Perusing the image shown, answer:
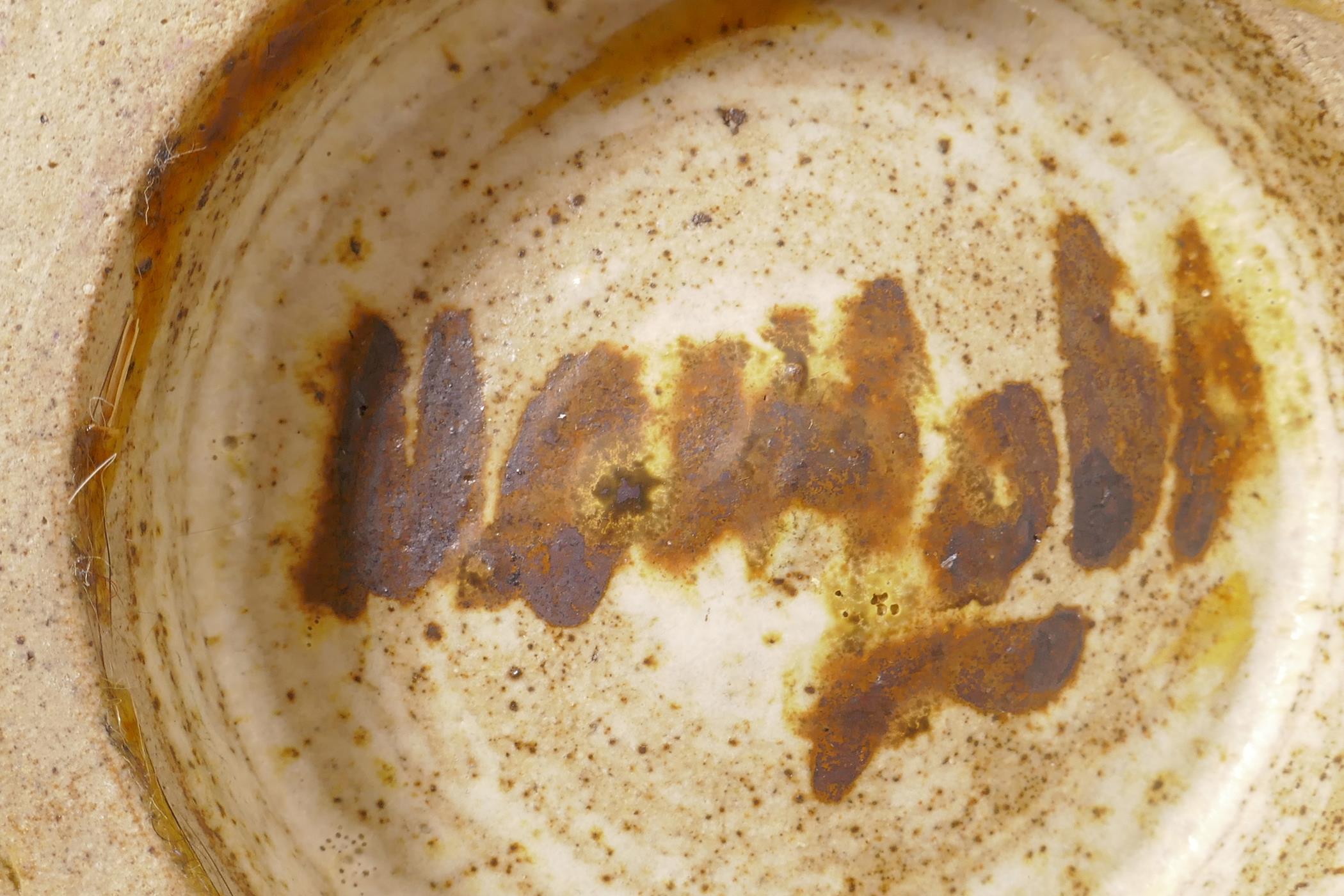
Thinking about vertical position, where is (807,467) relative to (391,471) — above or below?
below

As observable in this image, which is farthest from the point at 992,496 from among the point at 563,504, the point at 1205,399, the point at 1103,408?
the point at 563,504

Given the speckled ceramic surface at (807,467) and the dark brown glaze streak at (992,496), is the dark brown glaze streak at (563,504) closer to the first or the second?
the speckled ceramic surface at (807,467)

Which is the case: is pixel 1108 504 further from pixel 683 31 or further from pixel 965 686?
pixel 683 31

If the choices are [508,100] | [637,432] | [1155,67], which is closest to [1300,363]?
[1155,67]

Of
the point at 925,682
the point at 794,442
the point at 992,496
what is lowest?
the point at 925,682

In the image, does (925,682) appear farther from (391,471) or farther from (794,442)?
(391,471)
